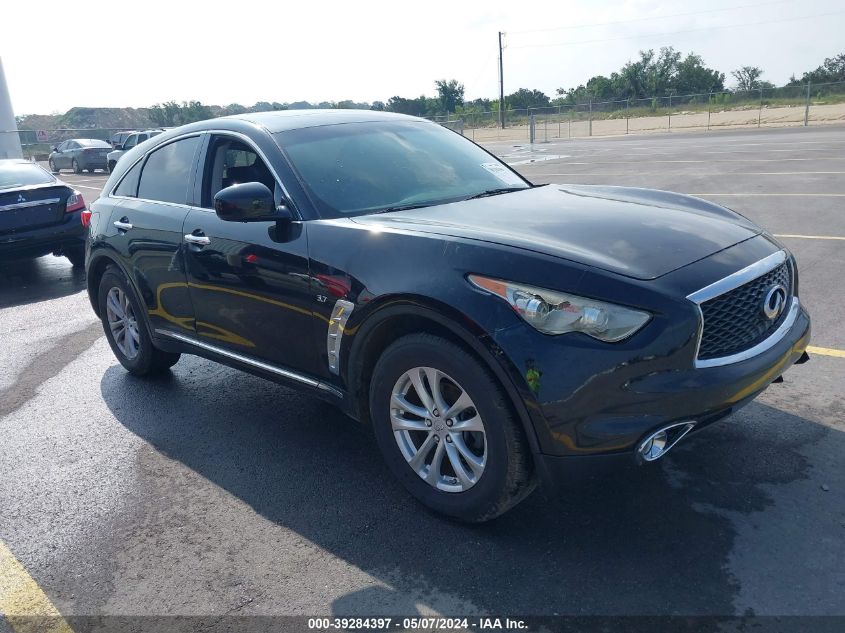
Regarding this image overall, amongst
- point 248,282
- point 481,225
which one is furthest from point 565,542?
point 248,282

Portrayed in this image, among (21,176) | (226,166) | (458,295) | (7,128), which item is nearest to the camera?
(458,295)

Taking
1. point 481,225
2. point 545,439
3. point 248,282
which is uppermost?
point 481,225

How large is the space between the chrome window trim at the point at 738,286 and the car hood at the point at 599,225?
16 cm

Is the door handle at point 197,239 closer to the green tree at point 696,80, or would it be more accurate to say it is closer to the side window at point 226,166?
the side window at point 226,166

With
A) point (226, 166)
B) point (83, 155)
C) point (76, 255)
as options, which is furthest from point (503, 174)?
point (83, 155)

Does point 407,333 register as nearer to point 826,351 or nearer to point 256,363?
point 256,363

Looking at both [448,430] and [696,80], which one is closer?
[448,430]

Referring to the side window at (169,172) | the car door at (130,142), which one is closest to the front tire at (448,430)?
the side window at (169,172)

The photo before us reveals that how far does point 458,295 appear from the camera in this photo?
304 cm

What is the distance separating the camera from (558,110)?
48625 millimetres

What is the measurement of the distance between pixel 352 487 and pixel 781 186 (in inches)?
442

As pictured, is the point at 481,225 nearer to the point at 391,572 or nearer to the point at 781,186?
the point at 391,572

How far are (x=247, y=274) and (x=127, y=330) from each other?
2.01 metres

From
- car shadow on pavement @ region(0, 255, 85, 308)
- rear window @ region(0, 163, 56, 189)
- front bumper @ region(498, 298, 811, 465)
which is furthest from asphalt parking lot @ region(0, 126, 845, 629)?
rear window @ region(0, 163, 56, 189)
